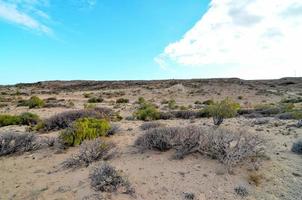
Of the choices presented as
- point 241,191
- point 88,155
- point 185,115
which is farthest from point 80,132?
point 185,115

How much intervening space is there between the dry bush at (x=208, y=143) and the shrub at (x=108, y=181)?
6.42 feet

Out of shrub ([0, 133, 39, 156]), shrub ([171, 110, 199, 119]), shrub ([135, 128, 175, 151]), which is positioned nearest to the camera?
shrub ([135, 128, 175, 151])

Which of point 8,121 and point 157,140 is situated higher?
point 157,140

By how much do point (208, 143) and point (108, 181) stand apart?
2.85 metres

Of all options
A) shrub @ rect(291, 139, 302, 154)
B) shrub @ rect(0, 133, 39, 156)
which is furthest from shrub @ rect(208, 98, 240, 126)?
shrub @ rect(0, 133, 39, 156)

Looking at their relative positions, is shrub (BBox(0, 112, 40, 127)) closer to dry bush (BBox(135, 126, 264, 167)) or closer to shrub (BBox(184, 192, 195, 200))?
dry bush (BBox(135, 126, 264, 167))

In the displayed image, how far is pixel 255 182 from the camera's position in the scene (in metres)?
6.06

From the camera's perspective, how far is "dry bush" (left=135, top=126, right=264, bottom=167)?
6.87 metres

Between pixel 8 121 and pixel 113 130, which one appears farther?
pixel 8 121

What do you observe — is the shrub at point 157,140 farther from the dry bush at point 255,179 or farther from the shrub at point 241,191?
the shrub at point 241,191

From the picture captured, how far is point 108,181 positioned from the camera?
19.0 ft

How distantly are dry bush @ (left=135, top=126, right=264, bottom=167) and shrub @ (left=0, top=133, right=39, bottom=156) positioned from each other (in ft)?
12.0

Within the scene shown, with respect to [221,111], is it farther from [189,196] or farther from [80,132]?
[189,196]

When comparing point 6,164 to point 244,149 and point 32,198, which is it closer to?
point 32,198
